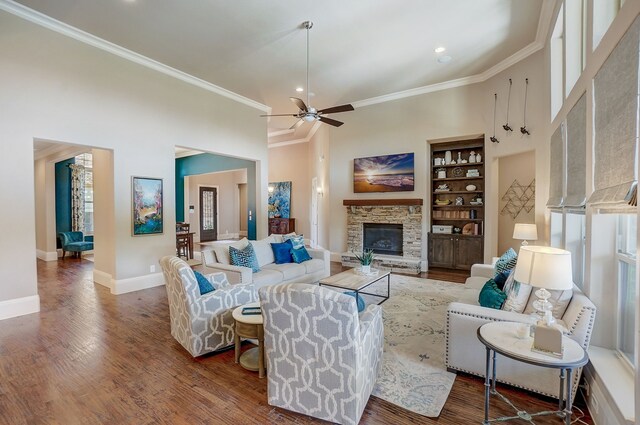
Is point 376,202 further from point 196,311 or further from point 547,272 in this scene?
point 547,272

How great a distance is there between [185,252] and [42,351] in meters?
5.46

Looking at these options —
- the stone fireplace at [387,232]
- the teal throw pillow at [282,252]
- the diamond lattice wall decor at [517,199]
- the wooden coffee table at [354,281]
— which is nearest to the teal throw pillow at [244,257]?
the teal throw pillow at [282,252]

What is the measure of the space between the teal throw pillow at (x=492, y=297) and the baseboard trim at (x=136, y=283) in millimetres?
5276

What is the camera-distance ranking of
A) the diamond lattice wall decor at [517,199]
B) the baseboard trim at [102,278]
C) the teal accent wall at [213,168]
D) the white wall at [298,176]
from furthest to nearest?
the white wall at [298,176] → the teal accent wall at [213,168] → the diamond lattice wall decor at [517,199] → the baseboard trim at [102,278]

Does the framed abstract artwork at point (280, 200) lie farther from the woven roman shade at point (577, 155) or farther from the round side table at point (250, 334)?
the woven roman shade at point (577, 155)

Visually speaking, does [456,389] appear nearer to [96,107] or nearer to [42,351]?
[42,351]

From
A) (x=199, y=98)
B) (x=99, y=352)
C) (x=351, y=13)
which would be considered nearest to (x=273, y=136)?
(x=199, y=98)

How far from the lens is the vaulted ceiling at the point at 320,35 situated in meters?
3.88

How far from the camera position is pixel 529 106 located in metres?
5.09

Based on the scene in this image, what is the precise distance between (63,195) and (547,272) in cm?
1165

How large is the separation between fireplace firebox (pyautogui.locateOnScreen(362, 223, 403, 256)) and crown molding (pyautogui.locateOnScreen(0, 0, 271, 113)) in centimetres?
446

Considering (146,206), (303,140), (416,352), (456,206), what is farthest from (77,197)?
(456,206)

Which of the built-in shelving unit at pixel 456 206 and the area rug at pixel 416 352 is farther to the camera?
the built-in shelving unit at pixel 456 206

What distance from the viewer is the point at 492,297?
9.12 feet
